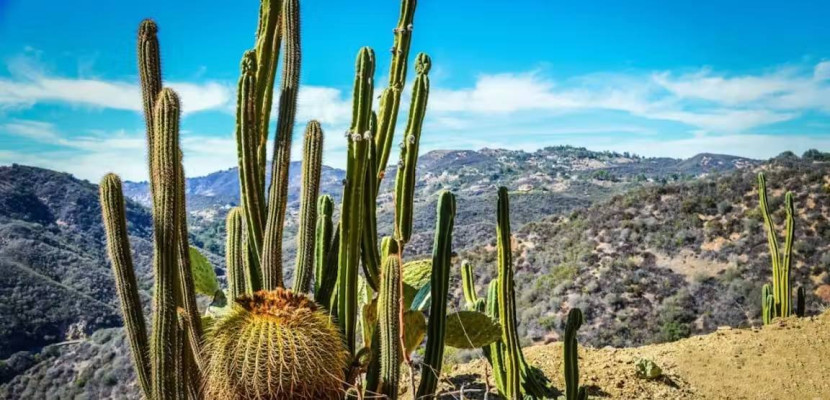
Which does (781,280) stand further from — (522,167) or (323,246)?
(522,167)

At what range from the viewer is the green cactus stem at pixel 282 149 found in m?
3.75

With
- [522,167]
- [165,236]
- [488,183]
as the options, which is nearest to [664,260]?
[165,236]

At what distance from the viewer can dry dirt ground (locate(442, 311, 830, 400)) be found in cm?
797

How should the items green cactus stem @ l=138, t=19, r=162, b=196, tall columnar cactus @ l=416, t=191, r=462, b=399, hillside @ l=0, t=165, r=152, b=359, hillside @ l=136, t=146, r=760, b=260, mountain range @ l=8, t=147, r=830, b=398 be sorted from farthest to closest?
hillside @ l=136, t=146, r=760, b=260
hillside @ l=0, t=165, r=152, b=359
mountain range @ l=8, t=147, r=830, b=398
tall columnar cactus @ l=416, t=191, r=462, b=399
green cactus stem @ l=138, t=19, r=162, b=196

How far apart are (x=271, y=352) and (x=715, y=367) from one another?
7.87m

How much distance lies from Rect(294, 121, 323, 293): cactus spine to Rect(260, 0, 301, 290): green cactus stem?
0.12 metres

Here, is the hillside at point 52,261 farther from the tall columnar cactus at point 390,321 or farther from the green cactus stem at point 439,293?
the tall columnar cactus at point 390,321

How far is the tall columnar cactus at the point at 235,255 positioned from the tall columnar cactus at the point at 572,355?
2388 millimetres

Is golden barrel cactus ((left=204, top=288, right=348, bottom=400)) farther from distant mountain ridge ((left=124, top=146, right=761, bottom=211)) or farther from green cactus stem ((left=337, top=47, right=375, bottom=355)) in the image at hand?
distant mountain ridge ((left=124, top=146, right=761, bottom=211))

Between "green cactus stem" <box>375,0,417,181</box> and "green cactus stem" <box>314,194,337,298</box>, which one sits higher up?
"green cactus stem" <box>375,0,417,181</box>

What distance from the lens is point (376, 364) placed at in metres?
3.83

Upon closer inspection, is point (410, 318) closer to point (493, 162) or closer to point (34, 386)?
point (34, 386)

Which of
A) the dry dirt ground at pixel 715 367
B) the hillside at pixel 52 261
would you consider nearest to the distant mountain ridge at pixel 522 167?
the hillside at pixel 52 261

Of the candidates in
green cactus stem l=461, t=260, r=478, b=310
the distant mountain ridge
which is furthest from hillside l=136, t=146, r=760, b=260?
green cactus stem l=461, t=260, r=478, b=310
